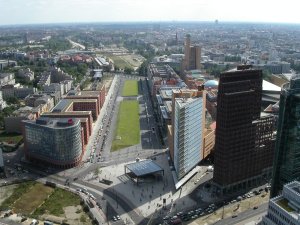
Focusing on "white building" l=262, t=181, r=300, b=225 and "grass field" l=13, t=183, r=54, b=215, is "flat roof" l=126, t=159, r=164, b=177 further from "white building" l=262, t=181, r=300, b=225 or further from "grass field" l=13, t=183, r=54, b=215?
"white building" l=262, t=181, r=300, b=225

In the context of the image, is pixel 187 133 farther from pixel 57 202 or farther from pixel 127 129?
pixel 127 129

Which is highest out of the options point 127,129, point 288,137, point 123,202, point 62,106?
point 288,137

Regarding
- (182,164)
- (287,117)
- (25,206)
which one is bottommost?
(25,206)

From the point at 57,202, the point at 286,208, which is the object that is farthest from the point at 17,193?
the point at 286,208

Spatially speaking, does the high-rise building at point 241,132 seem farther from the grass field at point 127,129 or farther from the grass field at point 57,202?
the grass field at point 127,129

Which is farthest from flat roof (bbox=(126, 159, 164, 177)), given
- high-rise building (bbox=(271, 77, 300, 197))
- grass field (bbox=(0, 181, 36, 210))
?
high-rise building (bbox=(271, 77, 300, 197))

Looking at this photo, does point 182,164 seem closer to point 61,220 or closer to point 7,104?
point 61,220

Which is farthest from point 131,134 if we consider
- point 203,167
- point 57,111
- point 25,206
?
point 25,206
